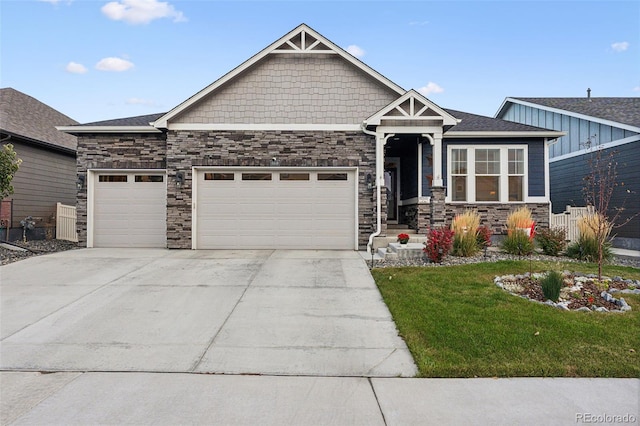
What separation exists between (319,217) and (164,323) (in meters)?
6.80

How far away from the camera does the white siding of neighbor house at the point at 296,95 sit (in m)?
11.7

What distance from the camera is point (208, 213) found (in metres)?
11.6

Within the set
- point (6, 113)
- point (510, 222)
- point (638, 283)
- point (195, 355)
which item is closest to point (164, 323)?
point (195, 355)

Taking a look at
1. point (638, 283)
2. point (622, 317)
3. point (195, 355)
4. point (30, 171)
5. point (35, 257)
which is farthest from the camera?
point (30, 171)

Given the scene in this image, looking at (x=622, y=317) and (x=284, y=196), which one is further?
(x=284, y=196)

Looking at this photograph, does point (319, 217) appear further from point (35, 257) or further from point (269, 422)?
point (269, 422)

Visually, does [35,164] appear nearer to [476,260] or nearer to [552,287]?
[476,260]

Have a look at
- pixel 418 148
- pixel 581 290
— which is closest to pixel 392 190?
pixel 418 148

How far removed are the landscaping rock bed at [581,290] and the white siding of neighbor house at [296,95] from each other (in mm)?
6708

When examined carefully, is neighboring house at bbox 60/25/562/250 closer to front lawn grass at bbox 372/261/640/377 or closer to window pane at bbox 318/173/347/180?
window pane at bbox 318/173/347/180

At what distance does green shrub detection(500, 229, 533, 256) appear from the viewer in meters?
10.1

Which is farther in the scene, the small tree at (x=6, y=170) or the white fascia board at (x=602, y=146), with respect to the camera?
the white fascia board at (x=602, y=146)

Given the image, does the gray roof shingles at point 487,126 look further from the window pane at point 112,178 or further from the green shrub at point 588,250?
the window pane at point 112,178

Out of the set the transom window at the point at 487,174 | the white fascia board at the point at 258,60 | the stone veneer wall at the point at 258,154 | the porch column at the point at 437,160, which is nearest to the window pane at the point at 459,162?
the transom window at the point at 487,174
